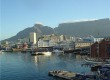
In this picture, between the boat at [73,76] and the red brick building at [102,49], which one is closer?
the boat at [73,76]

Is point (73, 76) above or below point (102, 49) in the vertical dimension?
below

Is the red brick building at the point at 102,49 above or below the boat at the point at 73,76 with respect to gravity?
above

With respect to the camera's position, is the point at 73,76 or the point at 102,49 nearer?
the point at 73,76

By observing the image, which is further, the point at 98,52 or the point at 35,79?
the point at 98,52

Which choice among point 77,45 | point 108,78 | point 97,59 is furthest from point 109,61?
point 77,45

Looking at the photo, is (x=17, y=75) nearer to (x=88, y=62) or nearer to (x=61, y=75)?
(x=61, y=75)

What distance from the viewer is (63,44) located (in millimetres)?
156875

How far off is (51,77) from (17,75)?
6918 millimetres

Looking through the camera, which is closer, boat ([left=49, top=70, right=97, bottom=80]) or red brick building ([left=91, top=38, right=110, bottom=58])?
boat ([left=49, top=70, right=97, bottom=80])

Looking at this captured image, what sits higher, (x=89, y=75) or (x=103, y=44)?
(x=103, y=44)

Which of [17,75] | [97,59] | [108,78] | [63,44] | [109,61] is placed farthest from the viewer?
[63,44]

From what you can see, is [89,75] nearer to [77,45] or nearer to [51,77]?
[51,77]

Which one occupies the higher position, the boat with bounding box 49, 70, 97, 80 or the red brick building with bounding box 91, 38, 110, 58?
the red brick building with bounding box 91, 38, 110, 58

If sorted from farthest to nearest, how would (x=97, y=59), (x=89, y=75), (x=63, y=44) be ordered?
(x=63, y=44), (x=97, y=59), (x=89, y=75)
